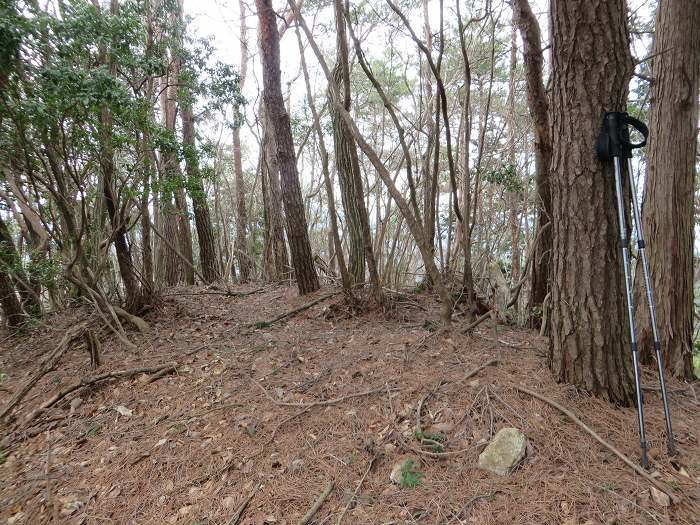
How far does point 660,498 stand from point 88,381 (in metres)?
4.53

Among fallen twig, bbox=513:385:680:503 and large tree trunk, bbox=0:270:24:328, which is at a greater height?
large tree trunk, bbox=0:270:24:328

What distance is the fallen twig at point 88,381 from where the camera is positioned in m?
3.47

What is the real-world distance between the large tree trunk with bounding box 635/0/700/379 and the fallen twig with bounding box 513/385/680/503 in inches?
48.1

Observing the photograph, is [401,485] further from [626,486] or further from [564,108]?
[564,108]

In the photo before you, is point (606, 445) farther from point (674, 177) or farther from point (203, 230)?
point (203, 230)

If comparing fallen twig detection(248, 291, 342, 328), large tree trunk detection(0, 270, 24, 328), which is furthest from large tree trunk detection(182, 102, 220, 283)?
fallen twig detection(248, 291, 342, 328)

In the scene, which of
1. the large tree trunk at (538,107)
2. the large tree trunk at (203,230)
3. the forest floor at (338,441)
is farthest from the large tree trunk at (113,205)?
the large tree trunk at (538,107)

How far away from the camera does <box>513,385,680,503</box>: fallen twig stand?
1.80 meters

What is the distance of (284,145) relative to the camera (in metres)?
5.79

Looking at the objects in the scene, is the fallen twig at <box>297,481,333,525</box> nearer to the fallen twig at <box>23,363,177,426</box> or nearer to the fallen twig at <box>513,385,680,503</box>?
Answer: the fallen twig at <box>513,385,680,503</box>

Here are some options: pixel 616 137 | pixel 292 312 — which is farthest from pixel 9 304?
pixel 616 137

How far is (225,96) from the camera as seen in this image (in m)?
6.61

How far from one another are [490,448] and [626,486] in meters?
0.65

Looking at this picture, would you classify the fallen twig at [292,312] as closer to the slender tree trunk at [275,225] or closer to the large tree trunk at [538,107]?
the large tree trunk at [538,107]
